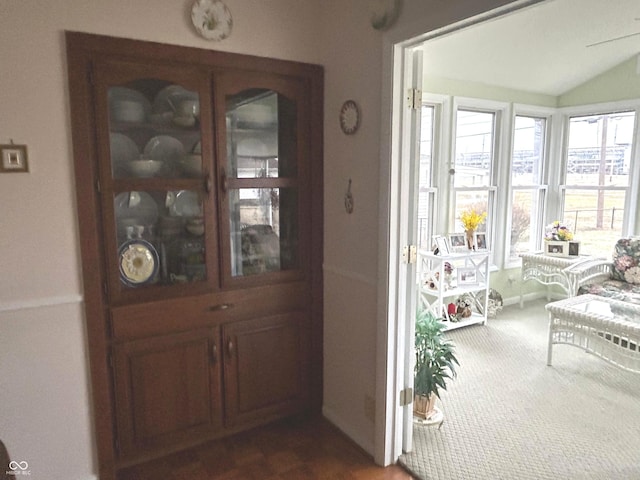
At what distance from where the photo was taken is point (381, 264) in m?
2.08

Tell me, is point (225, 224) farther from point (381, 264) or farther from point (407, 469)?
point (407, 469)

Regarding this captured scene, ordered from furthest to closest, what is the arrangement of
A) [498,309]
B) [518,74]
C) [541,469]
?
[498,309] → [518,74] → [541,469]

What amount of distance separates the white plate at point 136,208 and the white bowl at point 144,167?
0.31 ft

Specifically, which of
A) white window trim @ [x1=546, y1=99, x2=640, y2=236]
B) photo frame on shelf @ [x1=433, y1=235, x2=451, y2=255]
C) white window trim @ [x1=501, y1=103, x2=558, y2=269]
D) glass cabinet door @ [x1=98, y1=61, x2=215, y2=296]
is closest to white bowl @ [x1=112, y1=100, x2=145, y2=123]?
glass cabinet door @ [x1=98, y1=61, x2=215, y2=296]

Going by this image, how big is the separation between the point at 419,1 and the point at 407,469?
2127mm

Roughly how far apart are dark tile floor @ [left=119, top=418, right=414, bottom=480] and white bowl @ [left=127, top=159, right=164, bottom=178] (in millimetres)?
1438

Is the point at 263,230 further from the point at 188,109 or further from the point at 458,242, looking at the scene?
the point at 458,242

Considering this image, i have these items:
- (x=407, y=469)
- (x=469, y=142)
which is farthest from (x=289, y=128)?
(x=469, y=142)

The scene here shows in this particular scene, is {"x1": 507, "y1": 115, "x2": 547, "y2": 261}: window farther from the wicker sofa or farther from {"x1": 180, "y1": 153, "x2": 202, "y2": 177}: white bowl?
{"x1": 180, "y1": 153, "x2": 202, "y2": 177}: white bowl

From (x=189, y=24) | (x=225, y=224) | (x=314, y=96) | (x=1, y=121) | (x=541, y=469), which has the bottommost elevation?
(x=541, y=469)

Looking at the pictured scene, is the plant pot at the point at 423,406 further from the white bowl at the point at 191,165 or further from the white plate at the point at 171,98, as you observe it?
the white plate at the point at 171,98

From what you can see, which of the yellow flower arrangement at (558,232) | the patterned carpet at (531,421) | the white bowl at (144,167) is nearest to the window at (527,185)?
the yellow flower arrangement at (558,232)

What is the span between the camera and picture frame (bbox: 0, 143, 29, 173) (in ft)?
5.65

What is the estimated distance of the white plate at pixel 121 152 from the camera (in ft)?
6.51
